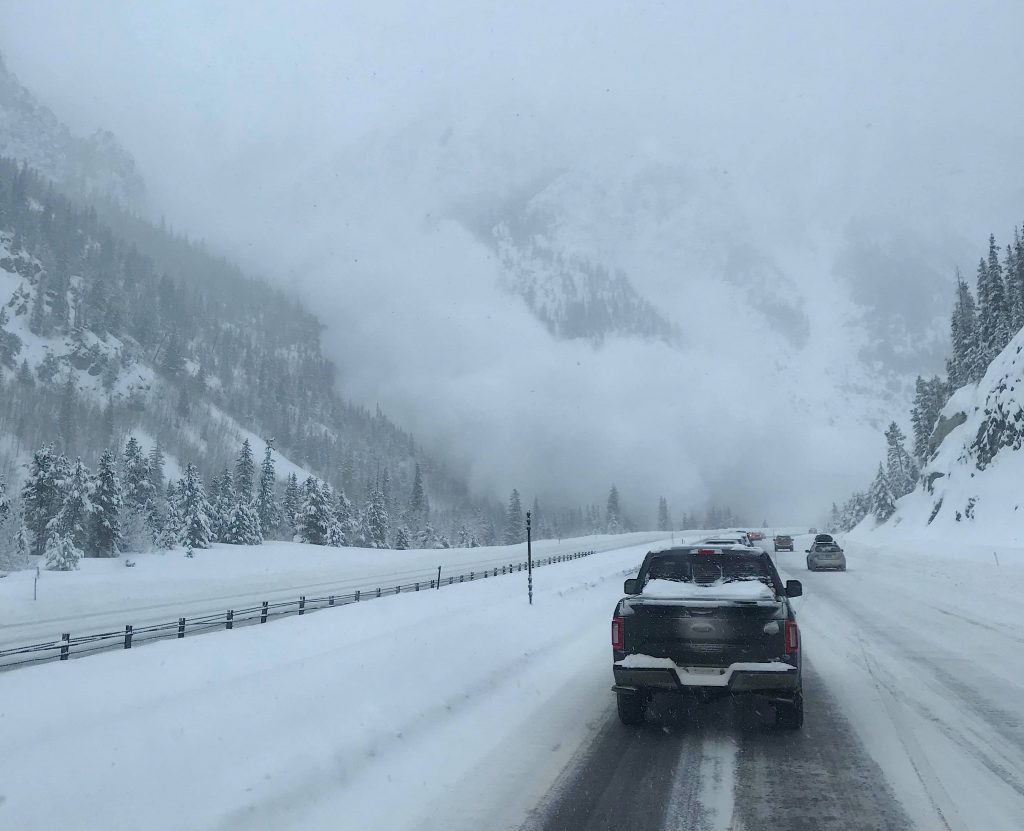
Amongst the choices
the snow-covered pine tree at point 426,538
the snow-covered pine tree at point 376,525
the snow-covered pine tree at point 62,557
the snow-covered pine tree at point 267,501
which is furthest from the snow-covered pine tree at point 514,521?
the snow-covered pine tree at point 62,557

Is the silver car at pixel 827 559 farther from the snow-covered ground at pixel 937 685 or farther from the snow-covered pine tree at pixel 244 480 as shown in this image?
the snow-covered pine tree at pixel 244 480

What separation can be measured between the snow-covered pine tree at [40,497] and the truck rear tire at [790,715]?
3149 inches

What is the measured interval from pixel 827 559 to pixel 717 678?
117 feet

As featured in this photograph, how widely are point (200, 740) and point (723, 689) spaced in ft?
16.1

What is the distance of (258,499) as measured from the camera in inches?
4136

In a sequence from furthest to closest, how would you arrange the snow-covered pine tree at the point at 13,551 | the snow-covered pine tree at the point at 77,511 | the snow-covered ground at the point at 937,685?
the snow-covered pine tree at the point at 77,511 → the snow-covered pine tree at the point at 13,551 → the snow-covered ground at the point at 937,685

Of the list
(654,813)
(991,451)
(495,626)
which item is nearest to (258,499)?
(991,451)

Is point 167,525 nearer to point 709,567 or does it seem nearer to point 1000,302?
point 709,567

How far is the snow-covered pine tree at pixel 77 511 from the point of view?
63.8m

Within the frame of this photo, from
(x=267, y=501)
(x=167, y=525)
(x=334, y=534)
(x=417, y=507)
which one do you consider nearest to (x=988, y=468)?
(x=334, y=534)

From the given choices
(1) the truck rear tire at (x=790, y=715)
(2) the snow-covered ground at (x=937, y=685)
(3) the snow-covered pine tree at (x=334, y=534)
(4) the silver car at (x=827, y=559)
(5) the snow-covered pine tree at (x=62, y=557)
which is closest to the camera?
(2) the snow-covered ground at (x=937, y=685)

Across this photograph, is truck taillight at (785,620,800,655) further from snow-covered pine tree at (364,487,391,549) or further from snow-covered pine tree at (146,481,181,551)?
snow-covered pine tree at (364,487,391,549)

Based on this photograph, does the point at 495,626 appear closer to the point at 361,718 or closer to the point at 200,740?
the point at 361,718

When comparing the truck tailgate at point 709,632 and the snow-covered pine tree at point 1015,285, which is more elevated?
the snow-covered pine tree at point 1015,285
